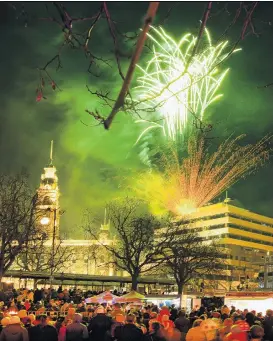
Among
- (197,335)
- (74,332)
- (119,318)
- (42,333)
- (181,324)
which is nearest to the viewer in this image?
(197,335)

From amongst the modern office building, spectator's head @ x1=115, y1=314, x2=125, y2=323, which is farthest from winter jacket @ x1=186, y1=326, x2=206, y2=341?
the modern office building

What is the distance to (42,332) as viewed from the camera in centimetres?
1285

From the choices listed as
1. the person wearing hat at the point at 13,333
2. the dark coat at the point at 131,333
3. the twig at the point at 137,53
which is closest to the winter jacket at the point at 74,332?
the person wearing hat at the point at 13,333

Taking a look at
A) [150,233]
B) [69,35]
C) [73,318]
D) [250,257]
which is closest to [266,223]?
[250,257]

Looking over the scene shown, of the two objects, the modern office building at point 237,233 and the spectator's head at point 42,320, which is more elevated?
the modern office building at point 237,233

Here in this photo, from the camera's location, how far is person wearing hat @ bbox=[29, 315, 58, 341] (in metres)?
12.9

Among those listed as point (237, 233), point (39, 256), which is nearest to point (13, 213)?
point (39, 256)

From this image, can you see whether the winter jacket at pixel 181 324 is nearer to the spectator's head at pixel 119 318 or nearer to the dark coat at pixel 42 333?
the spectator's head at pixel 119 318

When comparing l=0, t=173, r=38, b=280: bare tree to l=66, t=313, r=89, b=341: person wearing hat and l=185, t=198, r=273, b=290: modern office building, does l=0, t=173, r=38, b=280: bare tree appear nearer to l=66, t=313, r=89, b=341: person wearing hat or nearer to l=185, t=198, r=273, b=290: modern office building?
l=66, t=313, r=89, b=341: person wearing hat

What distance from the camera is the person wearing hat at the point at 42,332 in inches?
506

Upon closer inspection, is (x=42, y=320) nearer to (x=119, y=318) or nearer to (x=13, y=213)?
(x=119, y=318)

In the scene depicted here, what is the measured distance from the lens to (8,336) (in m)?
11.8

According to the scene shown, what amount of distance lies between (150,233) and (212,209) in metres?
75.0

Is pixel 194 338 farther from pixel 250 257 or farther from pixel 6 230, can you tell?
pixel 250 257
